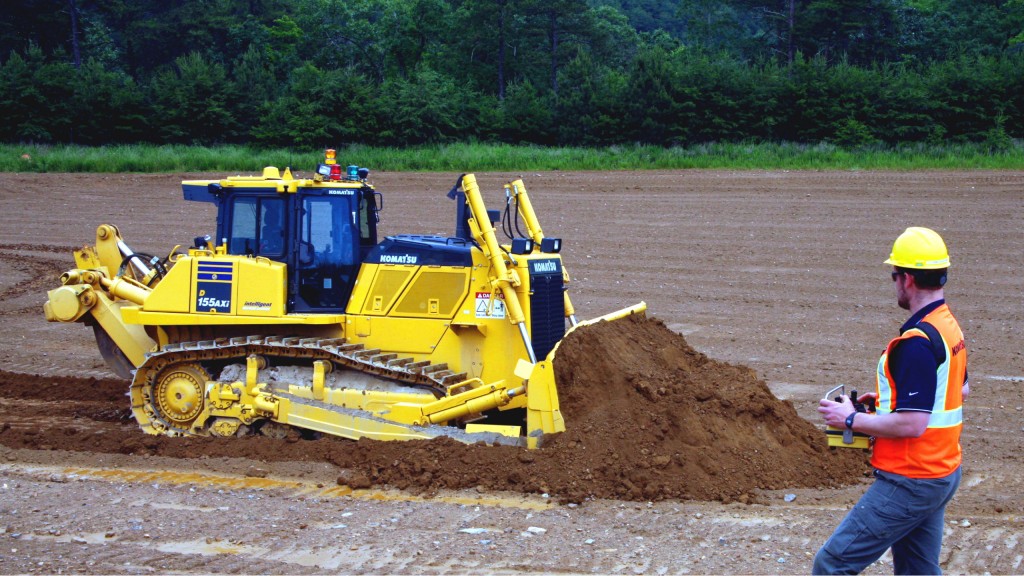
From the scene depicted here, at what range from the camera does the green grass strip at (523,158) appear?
26.9 metres

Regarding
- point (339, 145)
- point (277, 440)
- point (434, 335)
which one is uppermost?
point (339, 145)

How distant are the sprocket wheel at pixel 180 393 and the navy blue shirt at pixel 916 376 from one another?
23.9ft

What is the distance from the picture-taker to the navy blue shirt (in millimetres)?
4707

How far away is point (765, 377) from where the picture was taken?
12.7 m

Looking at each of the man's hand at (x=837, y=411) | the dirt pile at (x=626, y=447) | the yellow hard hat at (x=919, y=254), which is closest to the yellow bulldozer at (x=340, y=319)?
the dirt pile at (x=626, y=447)

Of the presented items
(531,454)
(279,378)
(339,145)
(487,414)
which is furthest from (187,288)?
(339,145)

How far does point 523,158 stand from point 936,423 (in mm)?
26185

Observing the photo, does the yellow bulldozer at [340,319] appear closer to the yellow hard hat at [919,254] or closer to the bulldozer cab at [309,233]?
the bulldozer cab at [309,233]

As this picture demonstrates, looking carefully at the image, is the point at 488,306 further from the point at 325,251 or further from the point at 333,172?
the point at 333,172

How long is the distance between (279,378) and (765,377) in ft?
19.3

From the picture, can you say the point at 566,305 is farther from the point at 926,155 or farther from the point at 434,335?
the point at 926,155

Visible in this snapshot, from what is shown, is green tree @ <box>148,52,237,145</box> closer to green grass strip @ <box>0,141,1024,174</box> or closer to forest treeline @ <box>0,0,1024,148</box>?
forest treeline @ <box>0,0,1024,148</box>

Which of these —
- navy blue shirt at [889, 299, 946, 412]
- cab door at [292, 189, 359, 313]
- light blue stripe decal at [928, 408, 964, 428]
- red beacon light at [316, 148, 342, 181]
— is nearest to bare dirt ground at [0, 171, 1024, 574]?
cab door at [292, 189, 359, 313]

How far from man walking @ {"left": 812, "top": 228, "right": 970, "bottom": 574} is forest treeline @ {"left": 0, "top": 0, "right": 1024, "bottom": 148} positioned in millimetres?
25856
